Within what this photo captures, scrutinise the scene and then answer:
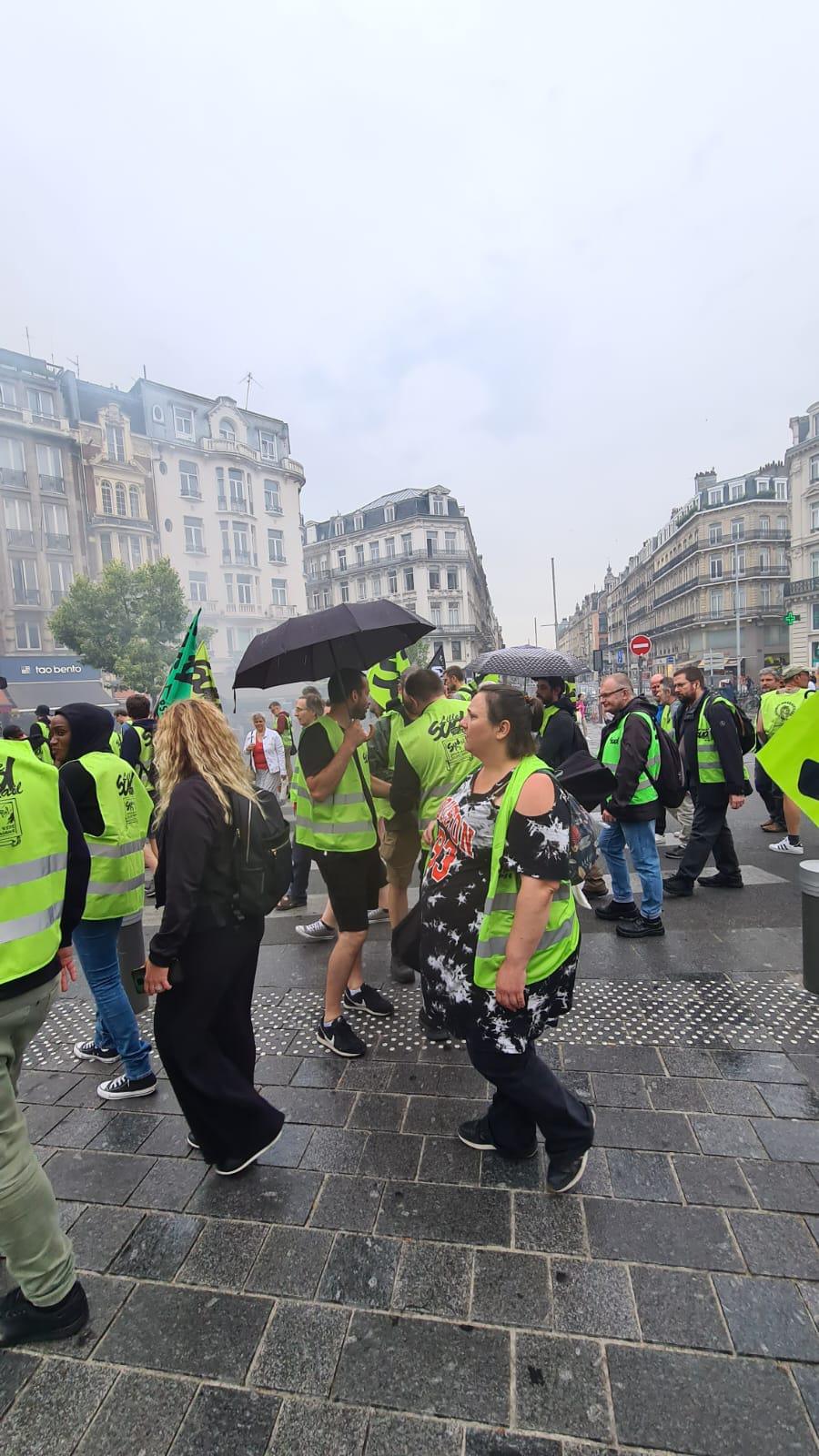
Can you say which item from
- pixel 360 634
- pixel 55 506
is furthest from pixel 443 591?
pixel 360 634

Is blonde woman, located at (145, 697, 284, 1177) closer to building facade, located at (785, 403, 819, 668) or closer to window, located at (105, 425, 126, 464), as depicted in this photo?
window, located at (105, 425, 126, 464)

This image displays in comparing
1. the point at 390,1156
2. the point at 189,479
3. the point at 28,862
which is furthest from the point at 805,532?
the point at 28,862

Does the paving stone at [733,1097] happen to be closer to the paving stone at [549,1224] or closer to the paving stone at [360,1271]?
the paving stone at [549,1224]

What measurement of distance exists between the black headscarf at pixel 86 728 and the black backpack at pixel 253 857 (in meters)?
1.24

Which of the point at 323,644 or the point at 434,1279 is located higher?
the point at 323,644

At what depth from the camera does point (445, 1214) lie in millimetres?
2357

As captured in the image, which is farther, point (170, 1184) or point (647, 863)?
point (647, 863)

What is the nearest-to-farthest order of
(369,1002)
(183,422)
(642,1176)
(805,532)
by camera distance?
(642,1176) < (369,1002) < (805,532) < (183,422)

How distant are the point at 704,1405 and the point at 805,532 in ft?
181

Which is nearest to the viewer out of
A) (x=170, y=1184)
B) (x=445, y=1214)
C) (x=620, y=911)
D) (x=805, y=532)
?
(x=445, y=1214)

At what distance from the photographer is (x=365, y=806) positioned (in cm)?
363

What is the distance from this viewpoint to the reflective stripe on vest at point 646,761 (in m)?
4.89

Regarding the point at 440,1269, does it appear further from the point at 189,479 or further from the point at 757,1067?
the point at 189,479

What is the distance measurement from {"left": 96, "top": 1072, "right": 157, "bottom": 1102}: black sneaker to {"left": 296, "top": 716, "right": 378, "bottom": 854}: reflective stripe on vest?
134cm
